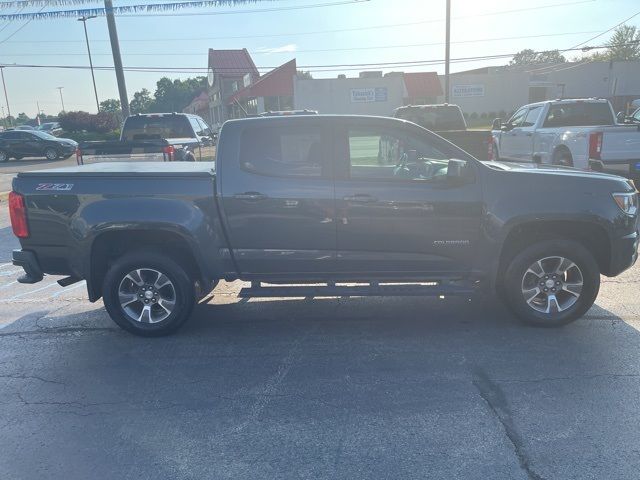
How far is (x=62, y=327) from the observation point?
532cm

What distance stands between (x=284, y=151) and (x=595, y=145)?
765 centimetres

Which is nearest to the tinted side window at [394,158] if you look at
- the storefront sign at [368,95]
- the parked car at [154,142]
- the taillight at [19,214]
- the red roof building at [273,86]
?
the taillight at [19,214]

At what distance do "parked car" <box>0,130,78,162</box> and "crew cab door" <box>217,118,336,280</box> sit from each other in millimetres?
26129

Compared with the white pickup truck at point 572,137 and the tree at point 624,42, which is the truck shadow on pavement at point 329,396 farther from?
the tree at point 624,42

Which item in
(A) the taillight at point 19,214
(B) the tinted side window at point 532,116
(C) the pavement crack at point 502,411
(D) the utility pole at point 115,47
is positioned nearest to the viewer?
(C) the pavement crack at point 502,411

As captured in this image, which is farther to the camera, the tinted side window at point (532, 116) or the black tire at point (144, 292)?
the tinted side window at point (532, 116)

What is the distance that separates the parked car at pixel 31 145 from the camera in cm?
2723

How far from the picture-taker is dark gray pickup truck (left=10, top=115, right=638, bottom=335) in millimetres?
4668

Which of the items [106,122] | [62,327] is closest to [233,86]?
[106,122]

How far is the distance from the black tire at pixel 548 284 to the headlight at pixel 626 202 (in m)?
0.49

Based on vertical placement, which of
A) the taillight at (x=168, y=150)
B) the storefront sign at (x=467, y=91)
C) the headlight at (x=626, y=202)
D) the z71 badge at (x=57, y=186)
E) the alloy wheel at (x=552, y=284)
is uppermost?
the storefront sign at (x=467, y=91)

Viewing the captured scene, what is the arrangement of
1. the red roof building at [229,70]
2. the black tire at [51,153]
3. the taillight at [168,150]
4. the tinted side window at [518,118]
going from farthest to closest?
the red roof building at [229,70], the black tire at [51,153], the tinted side window at [518,118], the taillight at [168,150]

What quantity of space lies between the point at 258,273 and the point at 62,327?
6.97ft

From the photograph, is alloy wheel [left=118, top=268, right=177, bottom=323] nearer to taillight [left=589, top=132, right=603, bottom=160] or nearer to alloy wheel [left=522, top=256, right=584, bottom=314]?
alloy wheel [left=522, top=256, right=584, bottom=314]
